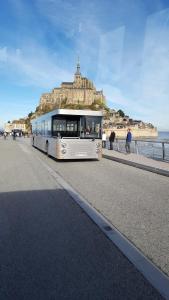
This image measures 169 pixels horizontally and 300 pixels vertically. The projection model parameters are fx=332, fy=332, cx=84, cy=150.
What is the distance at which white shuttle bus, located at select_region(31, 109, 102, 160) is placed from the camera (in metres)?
17.2

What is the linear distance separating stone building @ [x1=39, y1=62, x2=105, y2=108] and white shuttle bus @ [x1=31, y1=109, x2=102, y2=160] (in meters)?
133

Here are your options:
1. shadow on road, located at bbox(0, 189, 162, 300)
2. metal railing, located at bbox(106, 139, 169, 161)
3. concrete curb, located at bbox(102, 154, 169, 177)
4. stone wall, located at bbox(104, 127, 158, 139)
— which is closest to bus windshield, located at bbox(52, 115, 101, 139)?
concrete curb, located at bbox(102, 154, 169, 177)

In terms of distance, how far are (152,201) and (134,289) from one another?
4.44m

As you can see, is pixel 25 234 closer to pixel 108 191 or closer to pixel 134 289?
pixel 134 289

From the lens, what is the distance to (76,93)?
15450cm

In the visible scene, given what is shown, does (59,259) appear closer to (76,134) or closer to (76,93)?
(76,134)

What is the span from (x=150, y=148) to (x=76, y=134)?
4.74 metres

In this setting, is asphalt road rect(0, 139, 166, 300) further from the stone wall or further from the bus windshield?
the stone wall

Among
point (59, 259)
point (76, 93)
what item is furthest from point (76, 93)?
point (59, 259)

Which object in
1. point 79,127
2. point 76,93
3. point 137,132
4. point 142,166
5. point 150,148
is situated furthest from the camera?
point 76,93

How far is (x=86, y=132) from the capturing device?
1795cm

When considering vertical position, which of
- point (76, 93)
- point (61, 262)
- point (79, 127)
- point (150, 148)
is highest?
point (76, 93)

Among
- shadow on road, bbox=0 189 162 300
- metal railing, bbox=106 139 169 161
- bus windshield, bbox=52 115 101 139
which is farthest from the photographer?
bus windshield, bbox=52 115 101 139

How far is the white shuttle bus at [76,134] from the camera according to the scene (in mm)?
17172
